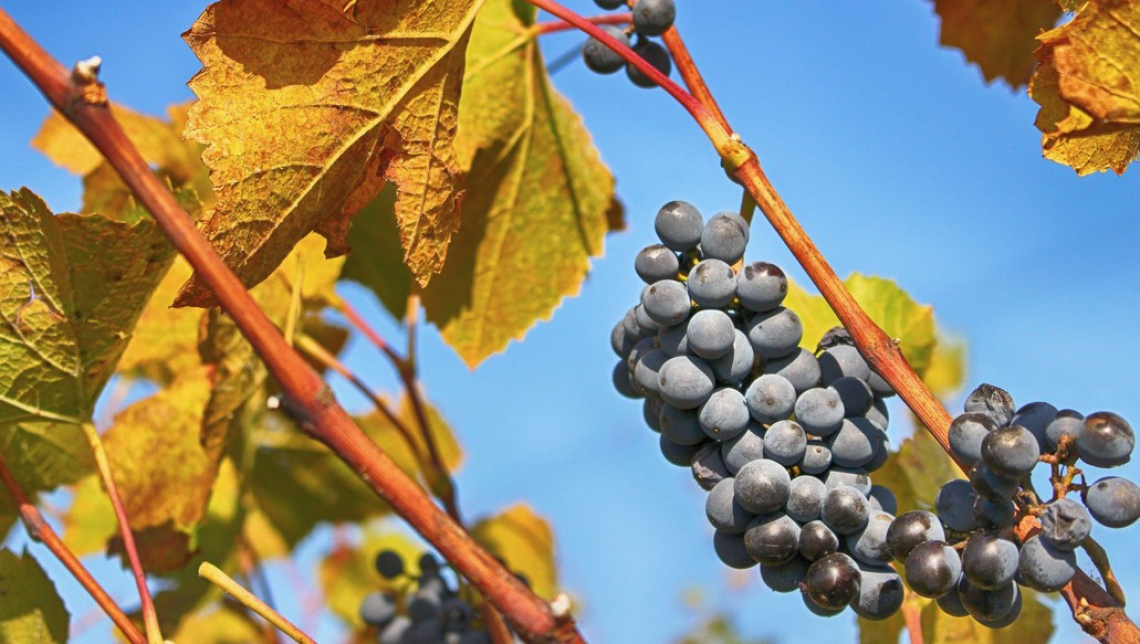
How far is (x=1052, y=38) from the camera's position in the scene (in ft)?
2.67

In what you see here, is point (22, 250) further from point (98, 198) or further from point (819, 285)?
point (819, 285)

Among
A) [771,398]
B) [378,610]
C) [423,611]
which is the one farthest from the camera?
[378,610]

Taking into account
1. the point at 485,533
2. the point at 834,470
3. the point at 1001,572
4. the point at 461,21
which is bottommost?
the point at 1001,572

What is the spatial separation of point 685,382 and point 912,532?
8.6 inches

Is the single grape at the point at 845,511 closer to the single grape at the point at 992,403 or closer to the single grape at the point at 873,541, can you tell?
the single grape at the point at 873,541

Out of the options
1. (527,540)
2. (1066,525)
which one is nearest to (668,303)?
(1066,525)

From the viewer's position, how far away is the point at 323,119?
986 mm

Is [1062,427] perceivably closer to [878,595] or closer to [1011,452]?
[1011,452]

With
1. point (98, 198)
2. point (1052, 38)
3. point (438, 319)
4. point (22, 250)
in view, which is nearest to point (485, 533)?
point (438, 319)

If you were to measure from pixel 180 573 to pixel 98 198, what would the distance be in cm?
60

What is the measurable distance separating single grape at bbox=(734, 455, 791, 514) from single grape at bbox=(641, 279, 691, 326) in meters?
0.14

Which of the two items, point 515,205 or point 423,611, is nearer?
point 515,205

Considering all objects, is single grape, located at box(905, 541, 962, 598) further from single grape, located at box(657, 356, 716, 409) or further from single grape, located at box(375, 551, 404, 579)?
single grape, located at box(375, 551, 404, 579)

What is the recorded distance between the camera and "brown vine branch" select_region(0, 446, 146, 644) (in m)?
0.94
